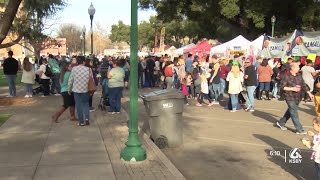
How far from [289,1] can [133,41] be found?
30718 millimetres

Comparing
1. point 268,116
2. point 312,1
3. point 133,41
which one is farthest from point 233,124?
point 312,1

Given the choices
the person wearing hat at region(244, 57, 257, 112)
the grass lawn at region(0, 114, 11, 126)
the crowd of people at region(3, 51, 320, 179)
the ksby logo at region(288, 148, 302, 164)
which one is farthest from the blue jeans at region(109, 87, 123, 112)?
the ksby logo at region(288, 148, 302, 164)

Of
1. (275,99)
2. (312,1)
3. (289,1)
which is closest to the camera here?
(275,99)

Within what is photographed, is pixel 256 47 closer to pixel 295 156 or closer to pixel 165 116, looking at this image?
pixel 165 116

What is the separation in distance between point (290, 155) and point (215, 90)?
28.7ft

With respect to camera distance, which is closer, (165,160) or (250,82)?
(165,160)

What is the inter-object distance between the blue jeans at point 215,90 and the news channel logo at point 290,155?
26.9 feet

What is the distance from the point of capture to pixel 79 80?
1134 cm

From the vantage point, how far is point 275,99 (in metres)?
19.3

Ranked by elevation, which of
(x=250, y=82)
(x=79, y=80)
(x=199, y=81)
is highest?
(x=79, y=80)

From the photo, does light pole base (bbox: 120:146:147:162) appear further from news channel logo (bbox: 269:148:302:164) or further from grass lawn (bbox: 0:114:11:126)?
grass lawn (bbox: 0:114:11:126)

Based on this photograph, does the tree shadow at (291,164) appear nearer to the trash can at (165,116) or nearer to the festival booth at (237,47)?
the trash can at (165,116)

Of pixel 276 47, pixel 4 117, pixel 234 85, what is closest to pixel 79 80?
pixel 4 117

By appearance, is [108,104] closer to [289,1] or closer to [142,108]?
[142,108]
